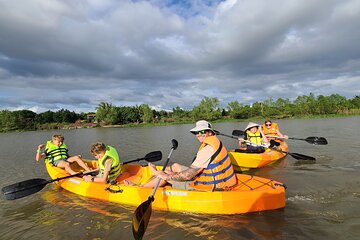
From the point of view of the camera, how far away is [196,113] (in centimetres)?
6269

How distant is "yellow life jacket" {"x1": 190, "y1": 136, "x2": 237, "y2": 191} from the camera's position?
445cm

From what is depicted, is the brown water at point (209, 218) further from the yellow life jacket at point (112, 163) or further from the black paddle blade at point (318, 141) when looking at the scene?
the black paddle blade at point (318, 141)

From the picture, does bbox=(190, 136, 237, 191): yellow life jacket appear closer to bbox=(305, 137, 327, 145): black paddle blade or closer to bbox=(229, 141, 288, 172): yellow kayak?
bbox=(229, 141, 288, 172): yellow kayak

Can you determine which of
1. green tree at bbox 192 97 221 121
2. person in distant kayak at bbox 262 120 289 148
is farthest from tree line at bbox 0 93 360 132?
person in distant kayak at bbox 262 120 289 148

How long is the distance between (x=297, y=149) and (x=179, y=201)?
887 centimetres

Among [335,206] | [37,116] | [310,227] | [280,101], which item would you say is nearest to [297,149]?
[335,206]

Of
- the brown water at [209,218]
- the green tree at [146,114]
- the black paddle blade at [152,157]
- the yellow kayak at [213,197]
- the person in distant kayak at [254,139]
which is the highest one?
the green tree at [146,114]

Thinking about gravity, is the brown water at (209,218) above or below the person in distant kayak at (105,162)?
below

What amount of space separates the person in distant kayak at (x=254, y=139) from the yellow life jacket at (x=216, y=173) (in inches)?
160

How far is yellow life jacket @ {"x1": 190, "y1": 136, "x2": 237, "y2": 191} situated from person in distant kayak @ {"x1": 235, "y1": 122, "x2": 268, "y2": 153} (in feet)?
13.3

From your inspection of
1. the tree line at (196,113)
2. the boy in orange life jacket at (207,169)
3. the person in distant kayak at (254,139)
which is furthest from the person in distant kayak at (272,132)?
the tree line at (196,113)

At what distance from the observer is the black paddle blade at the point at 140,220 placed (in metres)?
3.53

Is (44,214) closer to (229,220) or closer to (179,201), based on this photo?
(179,201)

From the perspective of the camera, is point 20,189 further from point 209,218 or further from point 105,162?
point 209,218
